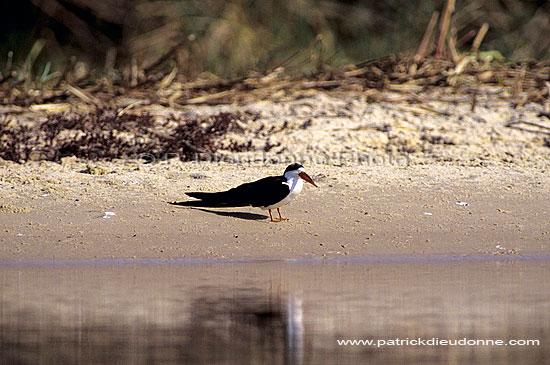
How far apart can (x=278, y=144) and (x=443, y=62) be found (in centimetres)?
291

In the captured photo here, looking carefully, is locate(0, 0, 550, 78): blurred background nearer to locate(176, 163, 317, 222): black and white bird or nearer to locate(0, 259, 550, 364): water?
locate(176, 163, 317, 222): black and white bird

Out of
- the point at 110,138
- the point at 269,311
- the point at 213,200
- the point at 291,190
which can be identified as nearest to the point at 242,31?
the point at 110,138

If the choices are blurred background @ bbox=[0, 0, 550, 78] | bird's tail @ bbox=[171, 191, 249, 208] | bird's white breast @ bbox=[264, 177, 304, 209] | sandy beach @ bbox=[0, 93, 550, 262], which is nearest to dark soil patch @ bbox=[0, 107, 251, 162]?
sandy beach @ bbox=[0, 93, 550, 262]

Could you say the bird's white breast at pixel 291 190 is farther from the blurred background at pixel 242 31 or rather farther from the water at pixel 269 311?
the blurred background at pixel 242 31

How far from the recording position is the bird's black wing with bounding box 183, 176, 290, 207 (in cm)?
642

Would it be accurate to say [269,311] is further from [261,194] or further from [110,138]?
[110,138]

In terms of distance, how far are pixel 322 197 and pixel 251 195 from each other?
2.60 feet

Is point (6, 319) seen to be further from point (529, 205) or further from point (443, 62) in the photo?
point (443, 62)

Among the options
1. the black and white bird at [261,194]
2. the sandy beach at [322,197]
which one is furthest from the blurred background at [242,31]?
the black and white bird at [261,194]

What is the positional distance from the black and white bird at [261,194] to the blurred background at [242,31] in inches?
158

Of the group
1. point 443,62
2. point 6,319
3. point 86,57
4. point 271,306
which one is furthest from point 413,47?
point 6,319

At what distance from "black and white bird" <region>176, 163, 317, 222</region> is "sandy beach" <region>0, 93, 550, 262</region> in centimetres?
15

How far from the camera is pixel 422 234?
6.56m

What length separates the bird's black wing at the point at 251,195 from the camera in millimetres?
6422
